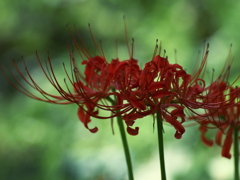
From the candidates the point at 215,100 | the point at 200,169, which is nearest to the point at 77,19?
the point at 200,169

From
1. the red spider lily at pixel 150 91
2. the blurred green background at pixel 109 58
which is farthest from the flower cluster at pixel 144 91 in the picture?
the blurred green background at pixel 109 58

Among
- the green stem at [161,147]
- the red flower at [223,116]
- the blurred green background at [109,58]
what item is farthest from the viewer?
the blurred green background at [109,58]

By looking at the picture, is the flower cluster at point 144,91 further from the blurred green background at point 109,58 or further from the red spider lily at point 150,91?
the blurred green background at point 109,58

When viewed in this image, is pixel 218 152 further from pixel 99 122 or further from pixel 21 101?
pixel 21 101

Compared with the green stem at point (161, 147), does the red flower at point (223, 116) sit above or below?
above

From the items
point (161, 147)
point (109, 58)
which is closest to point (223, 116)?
point (161, 147)

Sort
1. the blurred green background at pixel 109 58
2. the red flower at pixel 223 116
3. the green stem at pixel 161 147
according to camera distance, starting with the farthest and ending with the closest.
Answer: the blurred green background at pixel 109 58 < the red flower at pixel 223 116 < the green stem at pixel 161 147

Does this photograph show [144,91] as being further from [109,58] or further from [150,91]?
[109,58]

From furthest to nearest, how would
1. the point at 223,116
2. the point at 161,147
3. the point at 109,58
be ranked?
the point at 109,58 → the point at 223,116 → the point at 161,147
